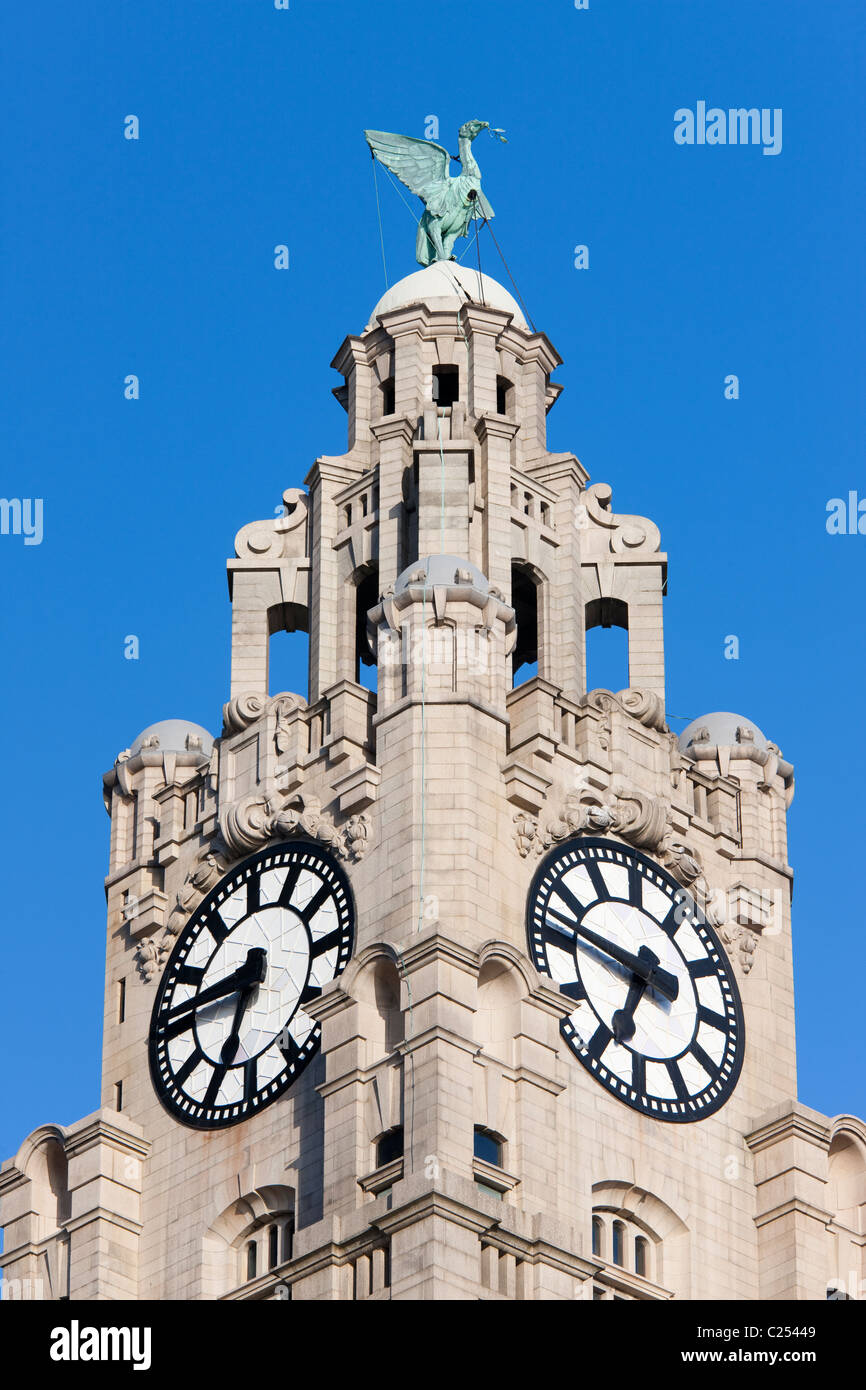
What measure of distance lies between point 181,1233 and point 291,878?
516 centimetres

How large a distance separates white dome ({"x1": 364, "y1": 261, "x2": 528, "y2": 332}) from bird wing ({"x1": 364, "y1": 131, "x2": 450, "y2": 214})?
136cm

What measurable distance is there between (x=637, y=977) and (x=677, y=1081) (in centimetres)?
154

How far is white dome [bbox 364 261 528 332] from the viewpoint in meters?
66.1

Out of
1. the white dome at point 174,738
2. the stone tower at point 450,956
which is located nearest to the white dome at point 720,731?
the stone tower at point 450,956

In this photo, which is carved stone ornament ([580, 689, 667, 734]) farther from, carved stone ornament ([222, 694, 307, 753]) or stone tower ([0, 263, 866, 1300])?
carved stone ornament ([222, 694, 307, 753])

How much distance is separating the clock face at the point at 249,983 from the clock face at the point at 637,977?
2.95 m

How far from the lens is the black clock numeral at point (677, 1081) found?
58.5 m

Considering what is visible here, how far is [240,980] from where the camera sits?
193ft

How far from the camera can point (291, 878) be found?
5938cm

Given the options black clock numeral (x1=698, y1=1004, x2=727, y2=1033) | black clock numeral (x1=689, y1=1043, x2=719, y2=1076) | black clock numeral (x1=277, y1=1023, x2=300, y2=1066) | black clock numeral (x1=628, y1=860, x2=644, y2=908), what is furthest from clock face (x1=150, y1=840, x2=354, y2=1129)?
black clock numeral (x1=698, y1=1004, x2=727, y2=1033)

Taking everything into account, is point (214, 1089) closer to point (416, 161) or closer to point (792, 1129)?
point (792, 1129)
